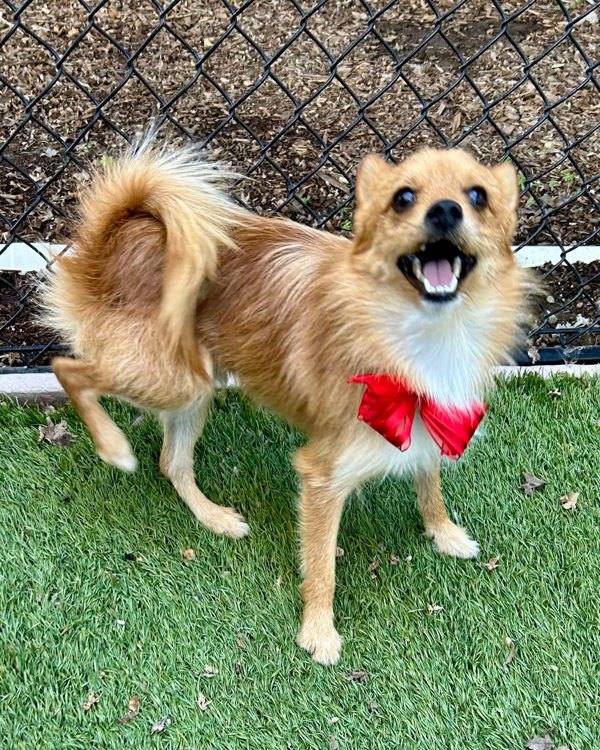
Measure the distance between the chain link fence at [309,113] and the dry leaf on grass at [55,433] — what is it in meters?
0.40

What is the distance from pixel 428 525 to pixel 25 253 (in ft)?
7.39

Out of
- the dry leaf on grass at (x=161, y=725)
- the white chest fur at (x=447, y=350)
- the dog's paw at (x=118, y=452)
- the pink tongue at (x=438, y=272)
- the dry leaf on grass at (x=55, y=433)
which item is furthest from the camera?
the dry leaf on grass at (x=55, y=433)

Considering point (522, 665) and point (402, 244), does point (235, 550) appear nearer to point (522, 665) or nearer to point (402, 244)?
point (522, 665)

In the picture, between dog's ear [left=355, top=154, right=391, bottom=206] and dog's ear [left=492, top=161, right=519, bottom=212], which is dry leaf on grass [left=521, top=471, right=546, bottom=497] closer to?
dog's ear [left=492, top=161, right=519, bottom=212]

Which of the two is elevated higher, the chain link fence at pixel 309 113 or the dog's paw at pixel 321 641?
the chain link fence at pixel 309 113

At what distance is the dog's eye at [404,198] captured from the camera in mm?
1892

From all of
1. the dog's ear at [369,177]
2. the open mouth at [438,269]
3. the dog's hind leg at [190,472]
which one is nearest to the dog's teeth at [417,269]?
the open mouth at [438,269]

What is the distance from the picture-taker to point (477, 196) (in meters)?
1.90

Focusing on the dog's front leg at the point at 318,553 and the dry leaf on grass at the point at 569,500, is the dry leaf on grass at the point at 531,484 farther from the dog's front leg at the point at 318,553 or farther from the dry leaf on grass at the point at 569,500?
the dog's front leg at the point at 318,553

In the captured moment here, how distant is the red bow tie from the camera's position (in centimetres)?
210

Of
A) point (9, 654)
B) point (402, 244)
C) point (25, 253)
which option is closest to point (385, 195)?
point (402, 244)

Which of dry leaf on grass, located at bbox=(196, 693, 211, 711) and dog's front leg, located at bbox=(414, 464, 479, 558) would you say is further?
dog's front leg, located at bbox=(414, 464, 479, 558)

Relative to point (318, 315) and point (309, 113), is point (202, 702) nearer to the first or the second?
point (318, 315)

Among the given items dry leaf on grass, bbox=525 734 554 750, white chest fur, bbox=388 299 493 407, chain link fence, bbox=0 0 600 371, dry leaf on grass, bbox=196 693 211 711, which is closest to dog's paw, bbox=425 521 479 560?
dry leaf on grass, bbox=525 734 554 750
